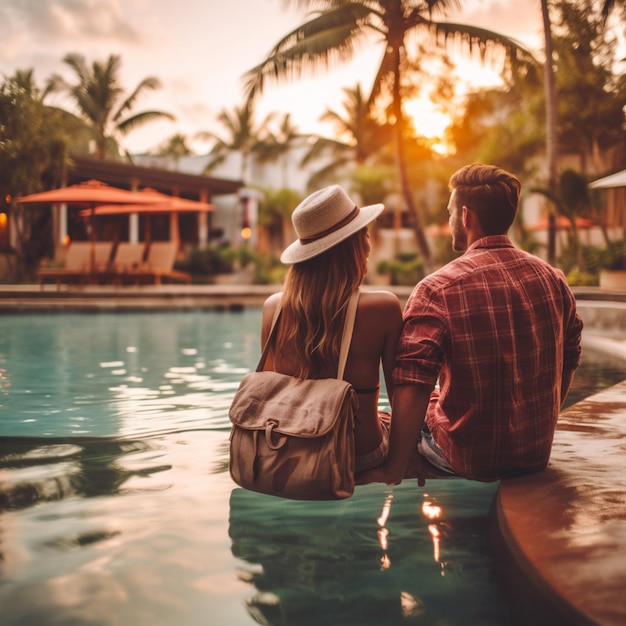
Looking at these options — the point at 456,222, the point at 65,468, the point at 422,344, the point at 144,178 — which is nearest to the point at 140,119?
the point at 144,178

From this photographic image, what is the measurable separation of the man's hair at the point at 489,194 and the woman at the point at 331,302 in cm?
29

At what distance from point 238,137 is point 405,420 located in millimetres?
40433


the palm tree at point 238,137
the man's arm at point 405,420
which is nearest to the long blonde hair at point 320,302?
the man's arm at point 405,420

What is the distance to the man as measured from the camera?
248cm

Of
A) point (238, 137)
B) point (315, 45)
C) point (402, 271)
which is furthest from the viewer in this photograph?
point (238, 137)

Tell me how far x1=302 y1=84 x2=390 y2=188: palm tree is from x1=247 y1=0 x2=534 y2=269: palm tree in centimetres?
1896

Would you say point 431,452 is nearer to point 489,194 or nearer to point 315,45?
point 489,194

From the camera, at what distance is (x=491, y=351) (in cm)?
249

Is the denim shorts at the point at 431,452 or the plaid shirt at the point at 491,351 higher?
the plaid shirt at the point at 491,351

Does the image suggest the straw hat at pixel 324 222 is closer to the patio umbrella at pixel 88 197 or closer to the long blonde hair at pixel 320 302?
the long blonde hair at pixel 320 302

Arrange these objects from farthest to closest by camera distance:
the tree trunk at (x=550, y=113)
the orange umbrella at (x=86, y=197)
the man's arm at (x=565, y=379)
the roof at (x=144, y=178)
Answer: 1. the roof at (x=144, y=178)
2. the orange umbrella at (x=86, y=197)
3. the tree trunk at (x=550, y=113)
4. the man's arm at (x=565, y=379)

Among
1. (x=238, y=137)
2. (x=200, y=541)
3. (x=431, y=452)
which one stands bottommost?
(x=200, y=541)

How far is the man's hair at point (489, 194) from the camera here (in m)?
2.50

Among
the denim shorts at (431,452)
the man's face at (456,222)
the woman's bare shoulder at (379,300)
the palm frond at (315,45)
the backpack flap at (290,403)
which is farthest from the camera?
the palm frond at (315,45)
